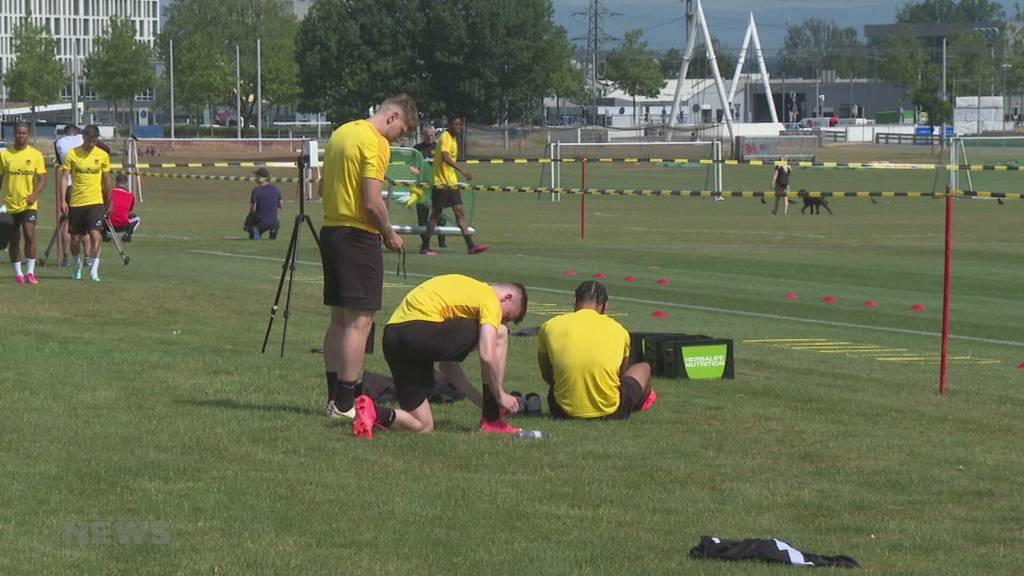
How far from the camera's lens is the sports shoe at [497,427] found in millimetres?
10195

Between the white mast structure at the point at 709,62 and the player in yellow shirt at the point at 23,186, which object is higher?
the white mast structure at the point at 709,62

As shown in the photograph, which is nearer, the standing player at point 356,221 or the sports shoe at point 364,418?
the sports shoe at point 364,418

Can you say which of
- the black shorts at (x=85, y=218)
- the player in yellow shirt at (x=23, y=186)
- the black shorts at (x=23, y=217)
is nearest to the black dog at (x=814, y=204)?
the black shorts at (x=85, y=218)

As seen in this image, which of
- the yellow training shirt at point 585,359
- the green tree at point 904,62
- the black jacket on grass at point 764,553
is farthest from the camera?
the green tree at point 904,62

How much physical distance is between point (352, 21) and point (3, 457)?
93852 millimetres

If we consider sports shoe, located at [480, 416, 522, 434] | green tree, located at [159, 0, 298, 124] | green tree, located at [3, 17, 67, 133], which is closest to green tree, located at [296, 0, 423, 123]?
green tree, located at [3, 17, 67, 133]

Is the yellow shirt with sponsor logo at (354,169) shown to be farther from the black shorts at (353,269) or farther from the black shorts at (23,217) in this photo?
the black shorts at (23,217)

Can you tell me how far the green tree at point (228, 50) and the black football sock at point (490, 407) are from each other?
137565 mm

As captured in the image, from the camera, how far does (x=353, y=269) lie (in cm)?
1035

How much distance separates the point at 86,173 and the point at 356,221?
10.9m

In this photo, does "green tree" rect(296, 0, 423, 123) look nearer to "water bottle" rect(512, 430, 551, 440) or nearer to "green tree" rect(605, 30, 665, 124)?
"green tree" rect(605, 30, 665, 124)

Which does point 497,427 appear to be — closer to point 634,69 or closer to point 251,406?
point 251,406

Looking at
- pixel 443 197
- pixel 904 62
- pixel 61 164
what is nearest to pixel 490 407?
pixel 61 164

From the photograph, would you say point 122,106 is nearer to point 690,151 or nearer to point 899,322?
point 690,151
